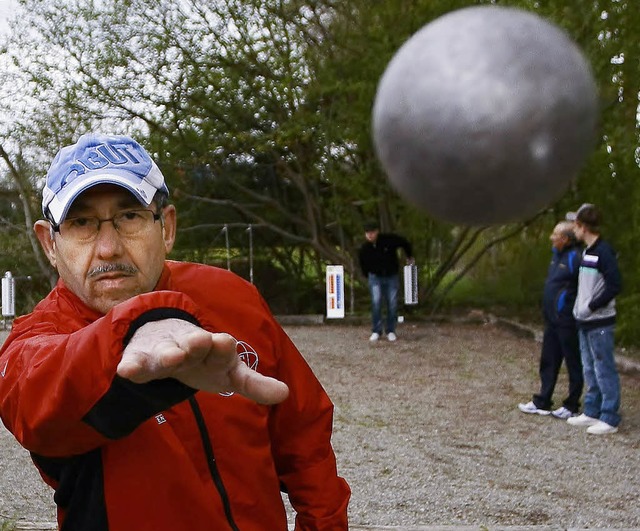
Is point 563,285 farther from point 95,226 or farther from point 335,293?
point 335,293

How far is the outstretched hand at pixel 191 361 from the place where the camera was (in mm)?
1194

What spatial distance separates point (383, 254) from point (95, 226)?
11.7 metres

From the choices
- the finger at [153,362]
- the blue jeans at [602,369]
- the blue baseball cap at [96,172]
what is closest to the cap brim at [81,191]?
the blue baseball cap at [96,172]

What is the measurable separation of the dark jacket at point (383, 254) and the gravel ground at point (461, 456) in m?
2.24

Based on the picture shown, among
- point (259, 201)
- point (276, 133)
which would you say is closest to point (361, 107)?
point (276, 133)

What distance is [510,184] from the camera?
5.52 ft

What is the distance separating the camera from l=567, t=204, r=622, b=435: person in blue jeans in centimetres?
721

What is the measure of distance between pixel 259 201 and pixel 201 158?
2.10m

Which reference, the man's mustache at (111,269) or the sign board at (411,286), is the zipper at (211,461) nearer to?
the man's mustache at (111,269)

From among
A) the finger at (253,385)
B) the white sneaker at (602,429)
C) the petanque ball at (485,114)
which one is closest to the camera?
the finger at (253,385)

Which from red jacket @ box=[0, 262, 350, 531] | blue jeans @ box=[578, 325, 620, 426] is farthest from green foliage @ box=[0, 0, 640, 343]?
red jacket @ box=[0, 262, 350, 531]

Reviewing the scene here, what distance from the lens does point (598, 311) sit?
733 cm

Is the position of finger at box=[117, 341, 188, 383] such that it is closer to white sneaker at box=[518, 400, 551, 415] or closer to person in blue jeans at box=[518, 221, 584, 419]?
person in blue jeans at box=[518, 221, 584, 419]

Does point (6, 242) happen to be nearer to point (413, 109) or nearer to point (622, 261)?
point (622, 261)
